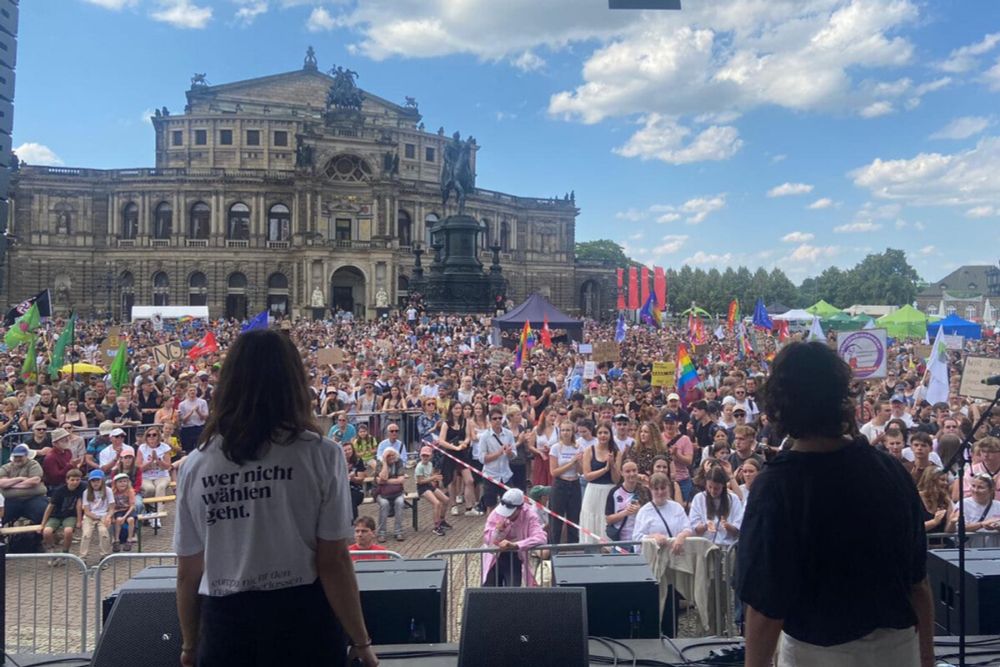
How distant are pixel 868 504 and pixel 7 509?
9.97 meters

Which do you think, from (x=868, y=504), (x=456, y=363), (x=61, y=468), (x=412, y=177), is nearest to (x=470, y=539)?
(x=61, y=468)

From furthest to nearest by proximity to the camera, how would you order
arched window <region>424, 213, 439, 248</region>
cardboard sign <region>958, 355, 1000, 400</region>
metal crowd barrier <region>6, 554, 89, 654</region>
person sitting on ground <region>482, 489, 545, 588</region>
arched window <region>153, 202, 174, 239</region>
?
arched window <region>424, 213, 439, 248</region>, arched window <region>153, 202, 174, 239</region>, cardboard sign <region>958, 355, 1000, 400</region>, person sitting on ground <region>482, 489, 545, 588</region>, metal crowd barrier <region>6, 554, 89, 654</region>

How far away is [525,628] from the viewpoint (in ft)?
13.2

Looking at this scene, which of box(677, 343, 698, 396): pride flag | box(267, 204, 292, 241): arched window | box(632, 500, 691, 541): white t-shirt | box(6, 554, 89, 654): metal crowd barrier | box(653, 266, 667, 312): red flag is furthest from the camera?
box(267, 204, 292, 241): arched window

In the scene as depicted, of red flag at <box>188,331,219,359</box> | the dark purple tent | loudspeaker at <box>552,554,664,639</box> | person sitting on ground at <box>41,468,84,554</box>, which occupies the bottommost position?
person sitting on ground at <box>41,468,84,554</box>

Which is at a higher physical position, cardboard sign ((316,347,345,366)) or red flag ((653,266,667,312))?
red flag ((653,266,667,312))

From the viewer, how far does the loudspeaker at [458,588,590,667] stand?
3.97m

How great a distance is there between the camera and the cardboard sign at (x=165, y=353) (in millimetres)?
20781

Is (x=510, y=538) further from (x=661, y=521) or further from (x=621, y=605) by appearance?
(x=621, y=605)

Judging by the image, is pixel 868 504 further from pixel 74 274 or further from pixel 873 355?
pixel 74 274

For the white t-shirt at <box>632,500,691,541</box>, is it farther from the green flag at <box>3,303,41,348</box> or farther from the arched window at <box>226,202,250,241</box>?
the arched window at <box>226,202,250,241</box>

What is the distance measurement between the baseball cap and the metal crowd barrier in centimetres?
334

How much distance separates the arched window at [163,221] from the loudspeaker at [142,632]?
66.1 m

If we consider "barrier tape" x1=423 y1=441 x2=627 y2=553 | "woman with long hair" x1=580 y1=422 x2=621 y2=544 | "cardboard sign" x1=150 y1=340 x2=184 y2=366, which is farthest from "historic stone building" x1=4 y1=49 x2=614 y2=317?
"woman with long hair" x1=580 y1=422 x2=621 y2=544
